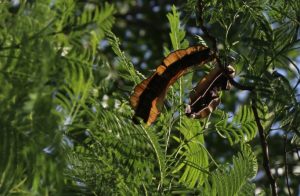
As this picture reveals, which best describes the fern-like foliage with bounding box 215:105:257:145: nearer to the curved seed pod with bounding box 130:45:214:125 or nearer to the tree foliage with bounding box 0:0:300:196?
the tree foliage with bounding box 0:0:300:196

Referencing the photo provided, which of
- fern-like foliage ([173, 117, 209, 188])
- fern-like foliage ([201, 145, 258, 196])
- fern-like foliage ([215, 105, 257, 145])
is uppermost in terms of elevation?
fern-like foliage ([215, 105, 257, 145])

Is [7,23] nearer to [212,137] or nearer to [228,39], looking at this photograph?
[228,39]

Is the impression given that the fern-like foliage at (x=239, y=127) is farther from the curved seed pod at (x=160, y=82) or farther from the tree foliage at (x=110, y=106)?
the curved seed pod at (x=160, y=82)

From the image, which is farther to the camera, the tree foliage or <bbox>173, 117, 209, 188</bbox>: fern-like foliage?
<bbox>173, 117, 209, 188</bbox>: fern-like foliage

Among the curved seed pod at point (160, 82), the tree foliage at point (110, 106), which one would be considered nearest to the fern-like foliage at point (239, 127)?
the tree foliage at point (110, 106)

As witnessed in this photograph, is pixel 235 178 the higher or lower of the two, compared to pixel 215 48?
lower

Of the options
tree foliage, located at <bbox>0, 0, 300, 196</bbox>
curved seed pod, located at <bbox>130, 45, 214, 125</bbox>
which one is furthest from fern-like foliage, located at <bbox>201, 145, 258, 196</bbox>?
curved seed pod, located at <bbox>130, 45, 214, 125</bbox>
